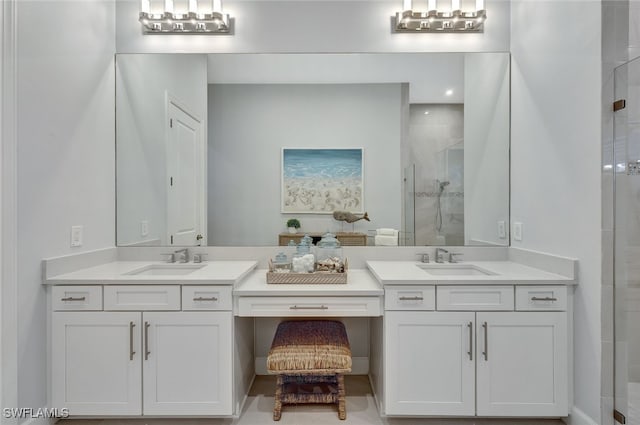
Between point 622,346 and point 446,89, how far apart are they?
176cm

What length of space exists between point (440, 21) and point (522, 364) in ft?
7.15

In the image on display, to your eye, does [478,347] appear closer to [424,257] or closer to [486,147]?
[424,257]

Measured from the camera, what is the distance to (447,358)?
1.76 m

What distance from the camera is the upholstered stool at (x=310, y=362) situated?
185 centimetres

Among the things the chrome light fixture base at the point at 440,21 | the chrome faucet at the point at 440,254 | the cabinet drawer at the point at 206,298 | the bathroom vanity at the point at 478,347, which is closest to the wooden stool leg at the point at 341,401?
the bathroom vanity at the point at 478,347

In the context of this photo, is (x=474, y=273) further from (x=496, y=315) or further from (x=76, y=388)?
(x=76, y=388)

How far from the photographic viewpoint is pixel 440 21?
7.55ft

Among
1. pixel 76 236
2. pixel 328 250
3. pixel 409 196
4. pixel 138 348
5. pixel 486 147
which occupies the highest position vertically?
pixel 486 147

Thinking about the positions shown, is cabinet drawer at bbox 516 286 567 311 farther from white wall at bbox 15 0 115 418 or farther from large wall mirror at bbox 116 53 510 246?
white wall at bbox 15 0 115 418

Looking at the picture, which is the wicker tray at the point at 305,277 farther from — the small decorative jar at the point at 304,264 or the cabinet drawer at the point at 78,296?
the cabinet drawer at the point at 78,296

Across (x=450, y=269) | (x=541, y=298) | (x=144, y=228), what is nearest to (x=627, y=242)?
(x=541, y=298)

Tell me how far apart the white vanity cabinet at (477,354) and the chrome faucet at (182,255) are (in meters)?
1.43

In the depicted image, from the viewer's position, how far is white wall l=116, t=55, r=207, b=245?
239 cm

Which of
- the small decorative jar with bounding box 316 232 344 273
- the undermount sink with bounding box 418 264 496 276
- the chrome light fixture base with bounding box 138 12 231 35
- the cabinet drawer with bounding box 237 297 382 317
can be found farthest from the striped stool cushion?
the chrome light fixture base with bounding box 138 12 231 35
